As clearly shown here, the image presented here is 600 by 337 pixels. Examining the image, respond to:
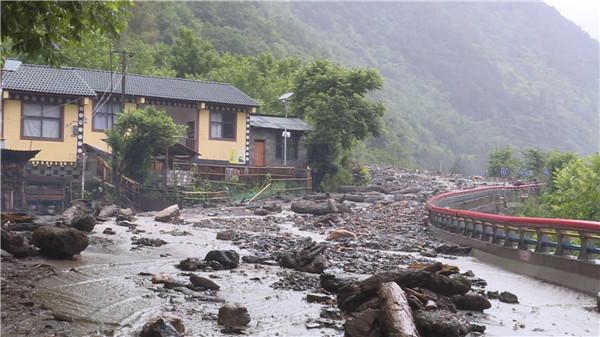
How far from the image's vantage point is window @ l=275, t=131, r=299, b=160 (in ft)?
155

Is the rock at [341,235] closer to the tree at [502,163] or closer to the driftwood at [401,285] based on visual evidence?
the driftwood at [401,285]

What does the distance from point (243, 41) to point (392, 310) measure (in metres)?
86.0

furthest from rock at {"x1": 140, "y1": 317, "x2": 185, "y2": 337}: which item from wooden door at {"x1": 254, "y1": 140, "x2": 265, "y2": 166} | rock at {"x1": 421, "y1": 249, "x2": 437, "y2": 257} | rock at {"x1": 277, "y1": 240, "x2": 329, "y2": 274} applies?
wooden door at {"x1": 254, "y1": 140, "x2": 265, "y2": 166}

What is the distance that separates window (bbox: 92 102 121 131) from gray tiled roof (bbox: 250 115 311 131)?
10266 millimetres

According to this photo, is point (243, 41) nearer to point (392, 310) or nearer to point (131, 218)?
point (131, 218)

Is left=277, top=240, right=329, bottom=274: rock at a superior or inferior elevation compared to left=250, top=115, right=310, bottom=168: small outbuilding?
inferior

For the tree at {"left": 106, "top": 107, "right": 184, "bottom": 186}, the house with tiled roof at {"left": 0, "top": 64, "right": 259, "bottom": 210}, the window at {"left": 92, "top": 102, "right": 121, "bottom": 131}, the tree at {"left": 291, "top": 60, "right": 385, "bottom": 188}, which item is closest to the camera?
the house with tiled roof at {"left": 0, "top": 64, "right": 259, "bottom": 210}

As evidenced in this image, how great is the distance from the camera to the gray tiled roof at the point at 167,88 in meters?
40.3

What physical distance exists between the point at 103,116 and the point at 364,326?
3381 cm

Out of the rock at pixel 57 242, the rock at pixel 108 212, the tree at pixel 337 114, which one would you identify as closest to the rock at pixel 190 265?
the rock at pixel 57 242

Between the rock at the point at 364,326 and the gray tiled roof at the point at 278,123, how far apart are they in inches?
1481

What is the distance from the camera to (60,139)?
35.4m

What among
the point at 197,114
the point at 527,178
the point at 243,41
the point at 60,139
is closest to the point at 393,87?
the point at 243,41

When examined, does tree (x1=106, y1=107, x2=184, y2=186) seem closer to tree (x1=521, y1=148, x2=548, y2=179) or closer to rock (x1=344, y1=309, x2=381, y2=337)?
rock (x1=344, y1=309, x2=381, y2=337)
